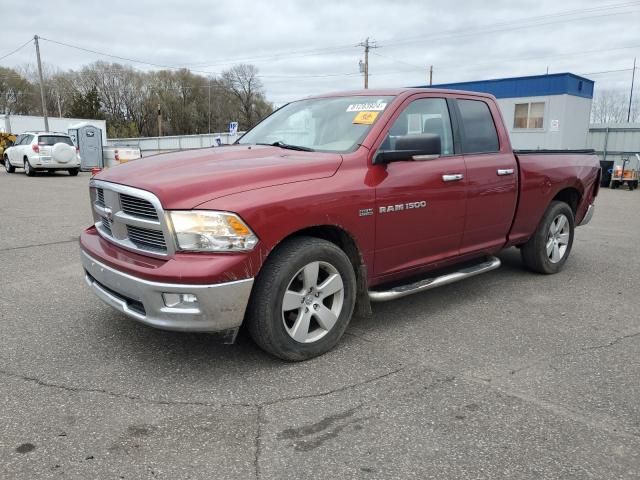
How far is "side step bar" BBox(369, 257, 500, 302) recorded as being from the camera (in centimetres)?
393

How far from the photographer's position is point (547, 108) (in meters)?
22.3

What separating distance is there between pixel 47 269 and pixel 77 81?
271ft

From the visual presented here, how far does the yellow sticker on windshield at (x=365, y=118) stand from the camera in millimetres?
4020

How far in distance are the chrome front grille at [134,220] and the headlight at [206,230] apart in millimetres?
73

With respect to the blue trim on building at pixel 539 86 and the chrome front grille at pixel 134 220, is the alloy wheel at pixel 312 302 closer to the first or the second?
the chrome front grille at pixel 134 220

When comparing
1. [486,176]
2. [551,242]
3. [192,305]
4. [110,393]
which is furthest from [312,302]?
[551,242]

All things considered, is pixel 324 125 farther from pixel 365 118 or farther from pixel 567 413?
pixel 567 413

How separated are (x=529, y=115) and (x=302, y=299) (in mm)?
22516

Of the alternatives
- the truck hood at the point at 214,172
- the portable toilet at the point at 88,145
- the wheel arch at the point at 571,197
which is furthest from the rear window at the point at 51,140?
the wheel arch at the point at 571,197

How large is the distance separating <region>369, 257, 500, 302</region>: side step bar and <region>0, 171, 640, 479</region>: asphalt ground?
329mm

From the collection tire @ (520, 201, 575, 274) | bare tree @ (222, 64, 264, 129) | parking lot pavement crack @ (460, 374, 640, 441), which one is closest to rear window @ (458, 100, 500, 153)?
tire @ (520, 201, 575, 274)

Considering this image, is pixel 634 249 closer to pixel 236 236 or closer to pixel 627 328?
pixel 627 328

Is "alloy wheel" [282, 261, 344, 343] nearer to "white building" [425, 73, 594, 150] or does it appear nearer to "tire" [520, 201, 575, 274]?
"tire" [520, 201, 575, 274]

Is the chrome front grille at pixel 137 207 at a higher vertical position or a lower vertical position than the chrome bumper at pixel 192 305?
higher
